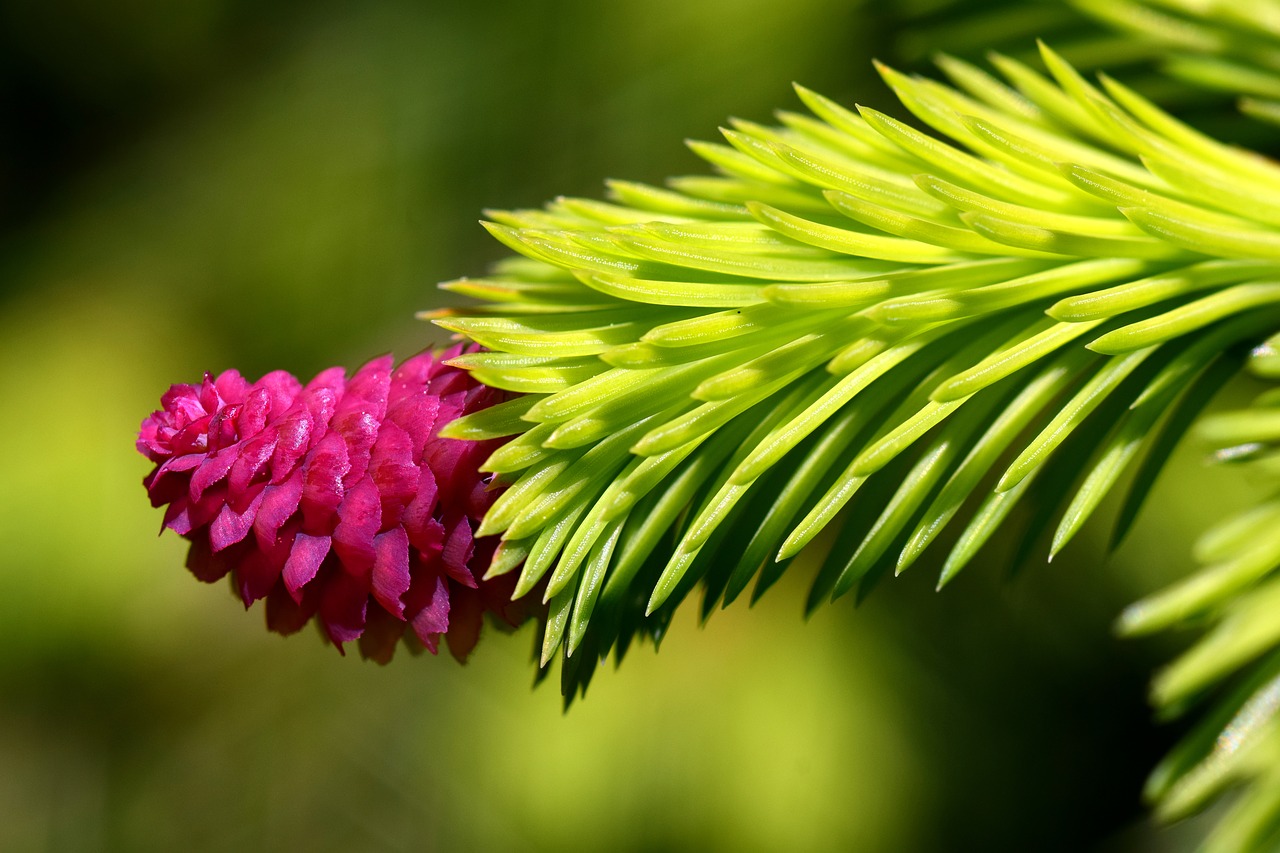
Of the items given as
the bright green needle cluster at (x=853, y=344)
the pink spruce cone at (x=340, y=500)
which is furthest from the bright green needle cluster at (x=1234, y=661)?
the pink spruce cone at (x=340, y=500)

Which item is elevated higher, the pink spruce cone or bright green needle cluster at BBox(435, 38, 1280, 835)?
bright green needle cluster at BBox(435, 38, 1280, 835)

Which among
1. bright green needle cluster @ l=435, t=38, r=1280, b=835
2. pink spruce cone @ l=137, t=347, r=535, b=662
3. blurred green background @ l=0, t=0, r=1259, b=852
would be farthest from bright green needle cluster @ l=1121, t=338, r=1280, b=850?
blurred green background @ l=0, t=0, r=1259, b=852

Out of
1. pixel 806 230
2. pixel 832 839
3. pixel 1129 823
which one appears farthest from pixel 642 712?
pixel 806 230

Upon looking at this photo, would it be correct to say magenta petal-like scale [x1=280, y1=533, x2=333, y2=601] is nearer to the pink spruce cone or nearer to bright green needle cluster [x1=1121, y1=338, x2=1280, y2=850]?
the pink spruce cone

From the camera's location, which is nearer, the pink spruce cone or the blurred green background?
the pink spruce cone

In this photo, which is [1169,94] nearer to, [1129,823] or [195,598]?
[1129,823]

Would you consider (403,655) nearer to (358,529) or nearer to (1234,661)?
(358,529)

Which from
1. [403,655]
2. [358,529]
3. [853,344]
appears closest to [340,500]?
[358,529]
